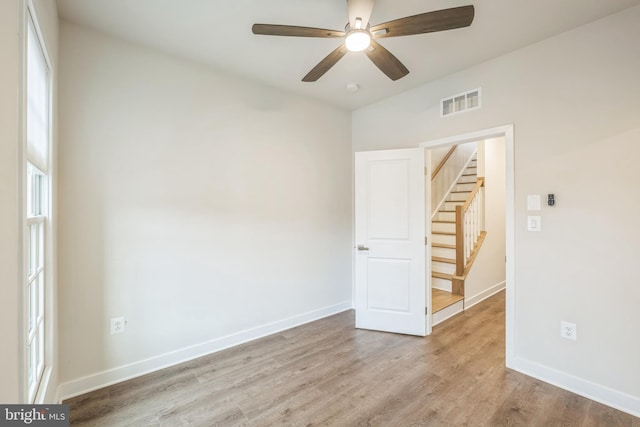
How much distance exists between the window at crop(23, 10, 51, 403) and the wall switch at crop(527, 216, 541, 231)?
339 cm

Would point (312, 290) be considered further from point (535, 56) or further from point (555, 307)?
point (535, 56)

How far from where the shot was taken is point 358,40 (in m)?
1.70

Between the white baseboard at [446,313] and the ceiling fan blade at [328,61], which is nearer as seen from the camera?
the ceiling fan blade at [328,61]

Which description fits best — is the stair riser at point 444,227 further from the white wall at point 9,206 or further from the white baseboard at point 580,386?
the white wall at point 9,206

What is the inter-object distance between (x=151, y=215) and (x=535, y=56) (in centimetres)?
351

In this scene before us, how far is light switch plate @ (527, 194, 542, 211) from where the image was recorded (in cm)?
227

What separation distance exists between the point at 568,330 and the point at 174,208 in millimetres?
3404

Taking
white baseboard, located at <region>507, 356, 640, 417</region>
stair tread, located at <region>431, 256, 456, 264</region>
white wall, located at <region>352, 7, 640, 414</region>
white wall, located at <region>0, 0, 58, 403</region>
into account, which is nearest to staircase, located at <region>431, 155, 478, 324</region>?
stair tread, located at <region>431, 256, 456, 264</region>

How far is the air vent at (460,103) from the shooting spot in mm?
2649

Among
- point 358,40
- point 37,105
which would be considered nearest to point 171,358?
point 37,105

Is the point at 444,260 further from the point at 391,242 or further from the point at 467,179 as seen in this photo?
the point at 467,179

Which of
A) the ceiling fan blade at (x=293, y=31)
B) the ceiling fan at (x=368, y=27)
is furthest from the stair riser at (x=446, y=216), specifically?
the ceiling fan blade at (x=293, y=31)

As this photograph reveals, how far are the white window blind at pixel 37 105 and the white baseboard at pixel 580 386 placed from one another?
3.69m

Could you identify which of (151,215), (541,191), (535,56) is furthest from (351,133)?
(151,215)
